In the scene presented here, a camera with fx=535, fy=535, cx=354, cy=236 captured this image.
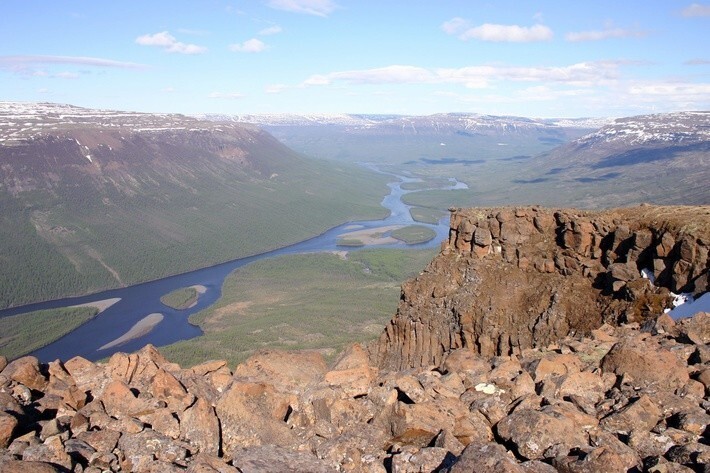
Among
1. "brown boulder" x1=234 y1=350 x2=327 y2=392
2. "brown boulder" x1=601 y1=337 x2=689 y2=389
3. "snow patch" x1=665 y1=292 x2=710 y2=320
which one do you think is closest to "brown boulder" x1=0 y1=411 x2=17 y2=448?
"brown boulder" x1=234 y1=350 x2=327 y2=392

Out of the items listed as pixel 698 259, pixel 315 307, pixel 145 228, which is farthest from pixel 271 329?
pixel 145 228

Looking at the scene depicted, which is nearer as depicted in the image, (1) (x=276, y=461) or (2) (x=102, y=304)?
(1) (x=276, y=461)

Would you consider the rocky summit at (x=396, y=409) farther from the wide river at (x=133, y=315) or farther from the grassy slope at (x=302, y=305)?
the wide river at (x=133, y=315)

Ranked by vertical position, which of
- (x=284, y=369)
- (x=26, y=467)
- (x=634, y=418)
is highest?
(x=634, y=418)

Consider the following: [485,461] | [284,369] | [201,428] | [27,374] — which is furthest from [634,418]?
[27,374]

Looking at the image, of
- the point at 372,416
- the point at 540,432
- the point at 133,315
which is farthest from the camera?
the point at 133,315

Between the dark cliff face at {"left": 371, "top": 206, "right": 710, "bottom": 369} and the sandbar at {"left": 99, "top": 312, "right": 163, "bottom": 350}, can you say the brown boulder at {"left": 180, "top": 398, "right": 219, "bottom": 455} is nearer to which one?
the dark cliff face at {"left": 371, "top": 206, "right": 710, "bottom": 369}

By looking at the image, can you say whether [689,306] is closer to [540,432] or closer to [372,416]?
[540,432]
